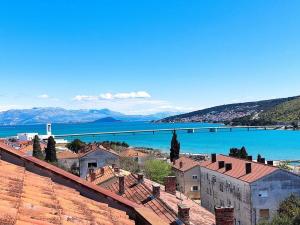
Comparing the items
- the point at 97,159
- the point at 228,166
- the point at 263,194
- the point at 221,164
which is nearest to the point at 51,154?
the point at 97,159

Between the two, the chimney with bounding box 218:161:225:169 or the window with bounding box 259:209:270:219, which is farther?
the chimney with bounding box 218:161:225:169

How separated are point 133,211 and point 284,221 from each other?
27762mm

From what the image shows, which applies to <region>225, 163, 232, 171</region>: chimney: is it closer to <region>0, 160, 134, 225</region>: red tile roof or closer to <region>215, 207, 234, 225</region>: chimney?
<region>215, 207, 234, 225</region>: chimney

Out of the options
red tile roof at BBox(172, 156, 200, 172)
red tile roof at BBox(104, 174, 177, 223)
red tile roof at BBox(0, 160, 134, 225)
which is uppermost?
red tile roof at BBox(0, 160, 134, 225)

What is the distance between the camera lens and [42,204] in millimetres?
4293

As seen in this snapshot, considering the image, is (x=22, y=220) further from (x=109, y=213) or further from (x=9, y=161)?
(x=9, y=161)

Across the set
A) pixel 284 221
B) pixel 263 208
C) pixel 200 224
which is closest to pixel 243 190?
pixel 263 208

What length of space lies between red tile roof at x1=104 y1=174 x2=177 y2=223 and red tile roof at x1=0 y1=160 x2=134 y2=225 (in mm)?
8699

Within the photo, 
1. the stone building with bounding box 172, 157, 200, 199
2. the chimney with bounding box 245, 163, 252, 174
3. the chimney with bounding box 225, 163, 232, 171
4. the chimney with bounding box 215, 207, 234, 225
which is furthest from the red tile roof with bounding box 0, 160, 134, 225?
the stone building with bounding box 172, 157, 200, 199

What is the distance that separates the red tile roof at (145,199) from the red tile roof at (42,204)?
870cm

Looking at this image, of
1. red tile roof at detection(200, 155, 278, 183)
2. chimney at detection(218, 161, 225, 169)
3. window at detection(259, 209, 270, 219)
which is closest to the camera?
window at detection(259, 209, 270, 219)

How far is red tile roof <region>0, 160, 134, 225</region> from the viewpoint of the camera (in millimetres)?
3627

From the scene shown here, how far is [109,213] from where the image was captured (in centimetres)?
562

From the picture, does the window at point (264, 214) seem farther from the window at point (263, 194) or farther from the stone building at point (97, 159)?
the stone building at point (97, 159)
